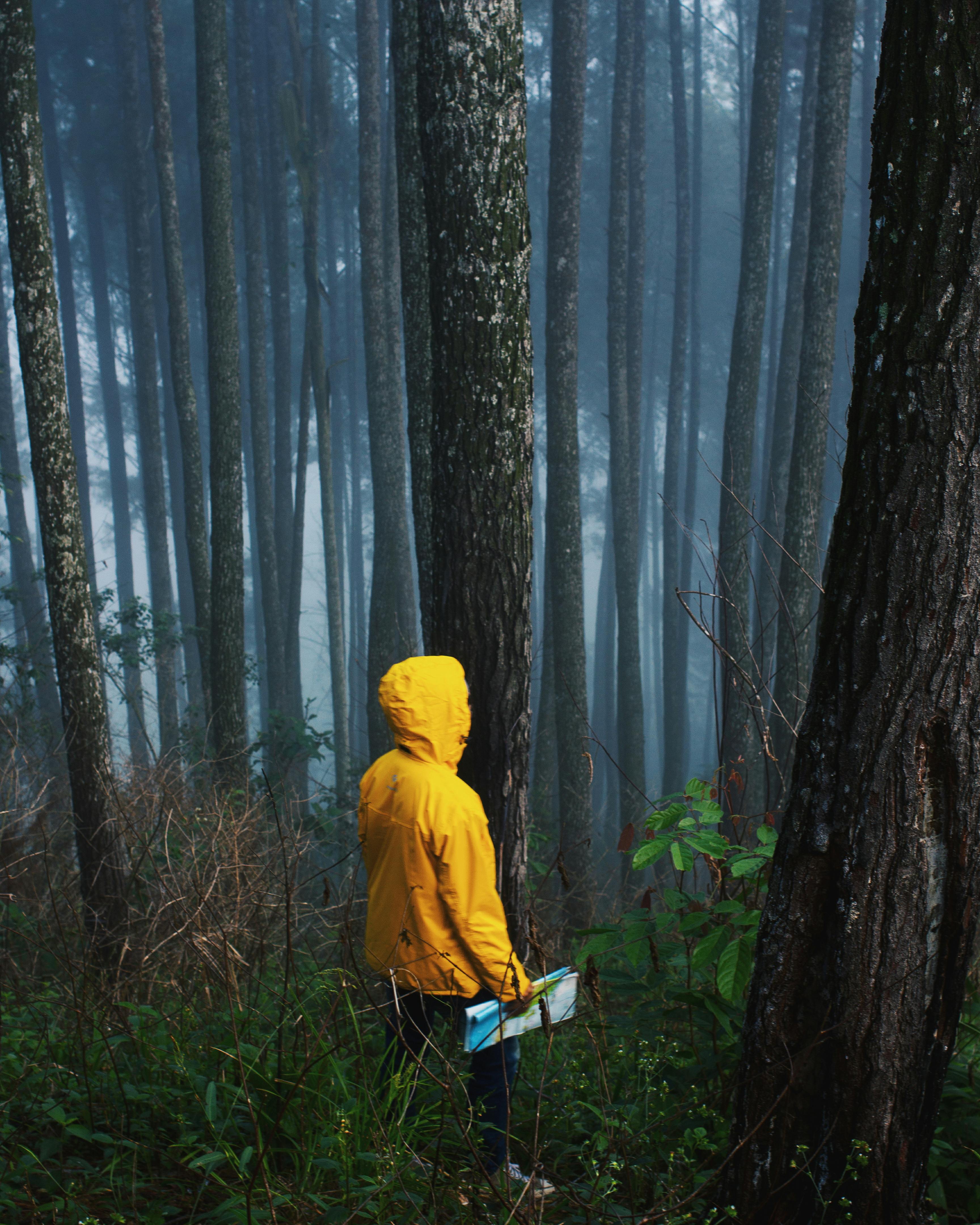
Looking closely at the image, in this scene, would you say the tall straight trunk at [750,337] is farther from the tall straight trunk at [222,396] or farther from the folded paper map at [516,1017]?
the folded paper map at [516,1017]

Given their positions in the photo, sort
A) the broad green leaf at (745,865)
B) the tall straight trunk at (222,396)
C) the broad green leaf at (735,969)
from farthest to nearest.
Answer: the tall straight trunk at (222,396) → the broad green leaf at (745,865) → the broad green leaf at (735,969)

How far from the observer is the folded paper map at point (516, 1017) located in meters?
2.69

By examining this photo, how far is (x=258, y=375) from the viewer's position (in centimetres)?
1895

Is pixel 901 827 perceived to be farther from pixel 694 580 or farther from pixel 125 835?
pixel 694 580

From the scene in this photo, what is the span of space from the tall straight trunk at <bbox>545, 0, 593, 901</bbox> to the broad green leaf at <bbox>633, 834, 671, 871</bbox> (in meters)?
6.09

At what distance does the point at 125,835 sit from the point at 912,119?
5698 millimetres

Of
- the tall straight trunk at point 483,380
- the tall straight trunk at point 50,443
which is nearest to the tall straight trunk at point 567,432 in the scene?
the tall straight trunk at point 50,443

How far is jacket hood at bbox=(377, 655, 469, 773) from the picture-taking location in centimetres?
305

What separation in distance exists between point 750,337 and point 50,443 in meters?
9.31

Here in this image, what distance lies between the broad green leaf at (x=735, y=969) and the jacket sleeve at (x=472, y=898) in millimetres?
650

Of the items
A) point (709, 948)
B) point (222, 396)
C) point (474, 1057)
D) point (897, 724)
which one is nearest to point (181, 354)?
point (222, 396)

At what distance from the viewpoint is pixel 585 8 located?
11359mm

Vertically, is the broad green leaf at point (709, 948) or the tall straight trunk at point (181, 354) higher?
the tall straight trunk at point (181, 354)

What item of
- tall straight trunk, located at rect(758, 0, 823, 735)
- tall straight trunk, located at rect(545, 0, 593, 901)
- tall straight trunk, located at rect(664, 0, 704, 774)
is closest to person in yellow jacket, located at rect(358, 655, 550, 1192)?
tall straight trunk, located at rect(545, 0, 593, 901)
